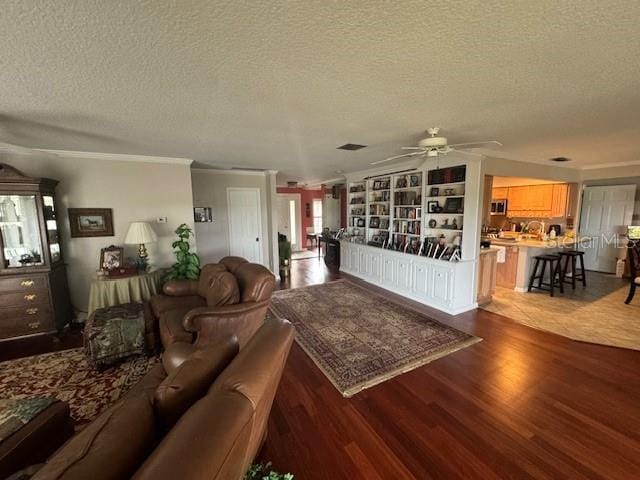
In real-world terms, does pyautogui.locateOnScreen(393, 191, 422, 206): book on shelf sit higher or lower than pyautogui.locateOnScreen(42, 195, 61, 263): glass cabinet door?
higher

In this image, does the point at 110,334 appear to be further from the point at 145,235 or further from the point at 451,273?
the point at 451,273

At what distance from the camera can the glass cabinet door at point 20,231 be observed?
3084 millimetres

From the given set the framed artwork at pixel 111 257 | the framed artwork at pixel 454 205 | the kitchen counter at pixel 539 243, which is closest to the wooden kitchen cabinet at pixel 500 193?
the kitchen counter at pixel 539 243

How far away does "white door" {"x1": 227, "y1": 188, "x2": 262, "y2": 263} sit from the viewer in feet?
18.2

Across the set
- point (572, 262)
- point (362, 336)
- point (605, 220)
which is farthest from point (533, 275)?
point (362, 336)

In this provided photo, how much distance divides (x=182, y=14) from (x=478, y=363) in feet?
11.2

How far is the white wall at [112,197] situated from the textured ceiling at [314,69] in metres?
0.66

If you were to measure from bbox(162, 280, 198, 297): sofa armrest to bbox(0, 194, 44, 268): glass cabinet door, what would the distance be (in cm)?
143

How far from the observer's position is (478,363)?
2.67 metres

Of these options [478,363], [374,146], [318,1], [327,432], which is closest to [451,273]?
[478,363]

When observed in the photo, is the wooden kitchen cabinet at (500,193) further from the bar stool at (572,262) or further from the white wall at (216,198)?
the white wall at (216,198)

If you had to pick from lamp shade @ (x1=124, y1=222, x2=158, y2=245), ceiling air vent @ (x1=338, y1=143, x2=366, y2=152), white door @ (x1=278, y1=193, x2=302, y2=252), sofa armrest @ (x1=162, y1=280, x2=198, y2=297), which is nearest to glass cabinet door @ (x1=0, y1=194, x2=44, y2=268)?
lamp shade @ (x1=124, y1=222, x2=158, y2=245)

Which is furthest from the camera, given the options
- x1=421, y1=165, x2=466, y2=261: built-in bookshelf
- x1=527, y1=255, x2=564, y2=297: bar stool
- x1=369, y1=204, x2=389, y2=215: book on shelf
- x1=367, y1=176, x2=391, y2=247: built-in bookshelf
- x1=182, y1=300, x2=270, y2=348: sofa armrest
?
x1=369, y1=204, x2=389, y2=215: book on shelf

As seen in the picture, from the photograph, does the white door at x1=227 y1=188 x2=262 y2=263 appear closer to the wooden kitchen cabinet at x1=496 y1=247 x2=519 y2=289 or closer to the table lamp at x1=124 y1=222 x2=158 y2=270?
the table lamp at x1=124 y1=222 x2=158 y2=270
